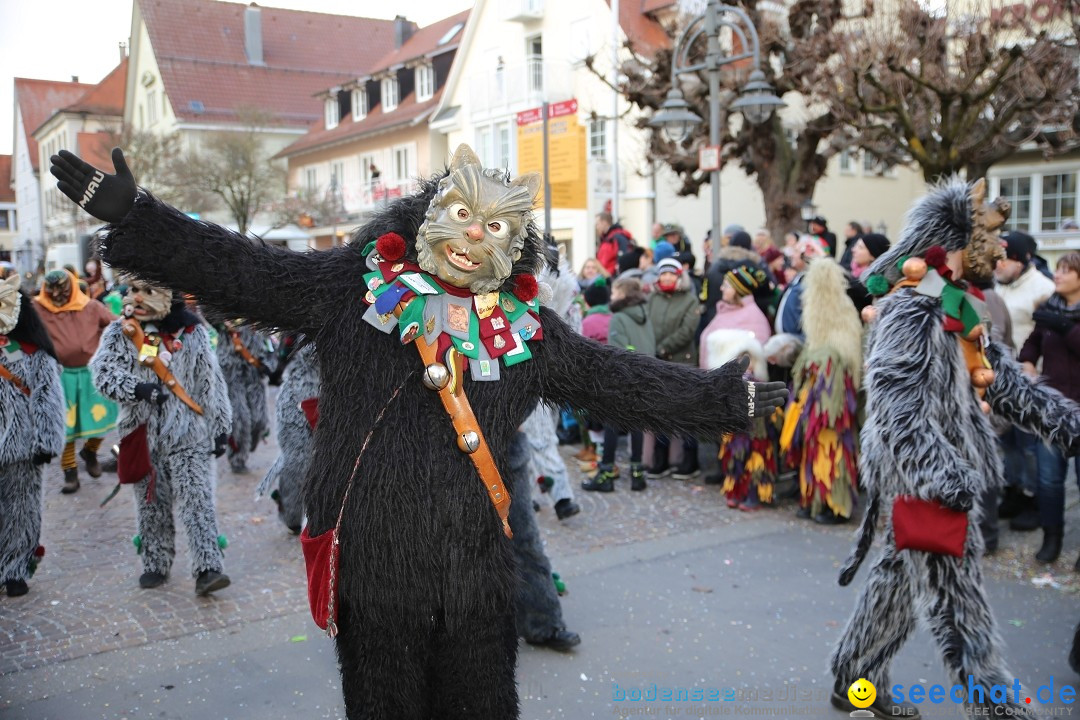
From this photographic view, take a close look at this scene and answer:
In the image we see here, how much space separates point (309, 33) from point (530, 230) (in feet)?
158

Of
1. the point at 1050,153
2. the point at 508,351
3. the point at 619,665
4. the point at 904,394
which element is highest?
the point at 1050,153

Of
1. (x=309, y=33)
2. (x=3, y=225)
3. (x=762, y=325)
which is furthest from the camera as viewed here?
(x=3, y=225)

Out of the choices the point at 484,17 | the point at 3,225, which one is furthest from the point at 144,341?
the point at 3,225

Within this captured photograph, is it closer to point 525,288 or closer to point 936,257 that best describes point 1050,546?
point 936,257

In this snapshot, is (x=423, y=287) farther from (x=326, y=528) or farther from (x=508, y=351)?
(x=326, y=528)

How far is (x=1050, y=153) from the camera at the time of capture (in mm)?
13281

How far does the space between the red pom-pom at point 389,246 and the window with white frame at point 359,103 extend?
3481cm

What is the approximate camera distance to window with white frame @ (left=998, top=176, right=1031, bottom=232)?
2447 cm

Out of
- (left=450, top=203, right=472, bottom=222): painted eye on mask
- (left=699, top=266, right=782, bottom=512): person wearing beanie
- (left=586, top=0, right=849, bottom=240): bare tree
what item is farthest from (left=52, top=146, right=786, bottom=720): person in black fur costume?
(left=586, top=0, right=849, bottom=240): bare tree

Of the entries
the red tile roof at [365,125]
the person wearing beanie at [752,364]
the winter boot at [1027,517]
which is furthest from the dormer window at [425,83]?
the winter boot at [1027,517]

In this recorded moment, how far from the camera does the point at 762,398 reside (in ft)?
9.34

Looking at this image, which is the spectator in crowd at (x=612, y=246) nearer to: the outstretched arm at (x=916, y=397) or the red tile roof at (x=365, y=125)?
the outstretched arm at (x=916, y=397)

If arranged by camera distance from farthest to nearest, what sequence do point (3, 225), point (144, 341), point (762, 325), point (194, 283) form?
point (3, 225), point (762, 325), point (144, 341), point (194, 283)

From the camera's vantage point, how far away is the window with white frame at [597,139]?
24359 mm
